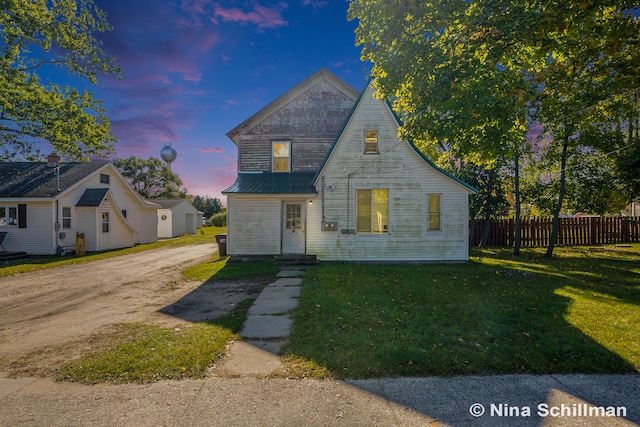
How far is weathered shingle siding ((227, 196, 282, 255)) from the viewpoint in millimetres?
13195

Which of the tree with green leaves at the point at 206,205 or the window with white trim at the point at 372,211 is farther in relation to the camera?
the tree with green leaves at the point at 206,205

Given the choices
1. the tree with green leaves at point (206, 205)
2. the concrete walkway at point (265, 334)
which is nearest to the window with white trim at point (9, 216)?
the concrete walkway at point (265, 334)

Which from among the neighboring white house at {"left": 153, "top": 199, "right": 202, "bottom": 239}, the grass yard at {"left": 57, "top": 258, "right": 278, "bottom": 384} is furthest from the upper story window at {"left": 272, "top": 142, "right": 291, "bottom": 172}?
the neighboring white house at {"left": 153, "top": 199, "right": 202, "bottom": 239}

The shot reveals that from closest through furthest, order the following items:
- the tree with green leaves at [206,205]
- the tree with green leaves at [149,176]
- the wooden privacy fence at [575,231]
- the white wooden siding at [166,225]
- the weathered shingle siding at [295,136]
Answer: the weathered shingle siding at [295,136], the wooden privacy fence at [575,231], the white wooden siding at [166,225], the tree with green leaves at [149,176], the tree with green leaves at [206,205]

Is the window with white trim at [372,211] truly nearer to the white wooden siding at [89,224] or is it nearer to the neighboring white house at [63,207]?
the neighboring white house at [63,207]

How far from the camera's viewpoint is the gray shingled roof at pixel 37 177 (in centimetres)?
1738

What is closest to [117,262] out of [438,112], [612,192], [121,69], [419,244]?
[121,69]

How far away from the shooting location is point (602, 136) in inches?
547

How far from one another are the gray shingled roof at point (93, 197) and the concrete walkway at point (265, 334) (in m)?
16.5

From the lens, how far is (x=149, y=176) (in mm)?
54781

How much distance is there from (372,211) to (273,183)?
4575 millimetres

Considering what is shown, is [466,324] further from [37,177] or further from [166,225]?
[166,225]

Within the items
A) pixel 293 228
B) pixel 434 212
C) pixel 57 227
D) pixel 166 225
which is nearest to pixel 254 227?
pixel 293 228

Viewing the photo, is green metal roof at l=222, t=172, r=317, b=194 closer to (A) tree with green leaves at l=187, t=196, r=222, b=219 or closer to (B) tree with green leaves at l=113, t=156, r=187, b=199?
(B) tree with green leaves at l=113, t=156, r=187, b=199
